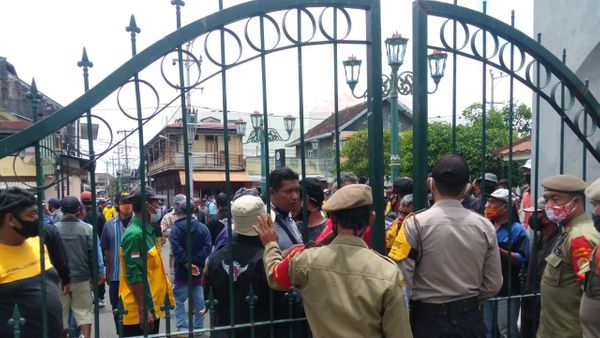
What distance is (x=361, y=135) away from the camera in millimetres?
25594

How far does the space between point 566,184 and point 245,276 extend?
209 cm

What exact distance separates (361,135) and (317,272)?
2383cm

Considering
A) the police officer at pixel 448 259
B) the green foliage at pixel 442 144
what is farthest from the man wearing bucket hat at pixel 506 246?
the green foliage at pixel 442 144

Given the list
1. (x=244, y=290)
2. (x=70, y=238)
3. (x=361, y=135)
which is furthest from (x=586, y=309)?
(x=361, y=135)

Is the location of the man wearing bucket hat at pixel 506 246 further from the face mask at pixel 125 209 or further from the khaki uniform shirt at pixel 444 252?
the face mask at pixel 125 209

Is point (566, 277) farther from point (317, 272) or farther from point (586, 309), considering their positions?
point (317, 272)

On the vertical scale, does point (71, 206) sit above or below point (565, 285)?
above

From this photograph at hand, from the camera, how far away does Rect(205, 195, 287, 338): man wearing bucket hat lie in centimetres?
277

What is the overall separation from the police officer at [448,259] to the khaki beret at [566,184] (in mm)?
847

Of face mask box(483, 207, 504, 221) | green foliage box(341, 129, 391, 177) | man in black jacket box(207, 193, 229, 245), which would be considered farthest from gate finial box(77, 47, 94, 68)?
green foliage box(341, 129, 391, 177)

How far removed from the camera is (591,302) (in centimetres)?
275

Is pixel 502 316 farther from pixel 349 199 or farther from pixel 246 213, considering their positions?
pixel 349 199

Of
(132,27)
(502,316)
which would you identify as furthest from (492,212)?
(132,27)

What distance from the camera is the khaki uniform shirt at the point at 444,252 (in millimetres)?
2410
